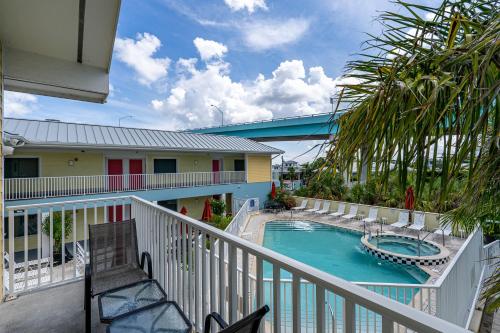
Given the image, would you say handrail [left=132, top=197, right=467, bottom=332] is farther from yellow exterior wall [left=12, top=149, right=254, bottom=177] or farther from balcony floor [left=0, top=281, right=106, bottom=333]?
yellow exterior wall [left=12, top=149, right=254, bottom=177]

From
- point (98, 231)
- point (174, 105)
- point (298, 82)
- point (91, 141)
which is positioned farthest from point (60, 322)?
point (174, 105)

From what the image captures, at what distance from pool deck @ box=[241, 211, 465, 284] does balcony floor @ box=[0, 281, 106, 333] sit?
26.0 ft

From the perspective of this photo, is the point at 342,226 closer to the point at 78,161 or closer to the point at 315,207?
the point at 315,207

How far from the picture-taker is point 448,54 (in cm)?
112

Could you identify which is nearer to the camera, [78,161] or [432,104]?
[432,104]

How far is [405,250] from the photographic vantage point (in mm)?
10211

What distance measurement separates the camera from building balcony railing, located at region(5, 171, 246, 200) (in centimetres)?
950

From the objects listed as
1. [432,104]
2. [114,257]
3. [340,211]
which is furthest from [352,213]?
[432,104]

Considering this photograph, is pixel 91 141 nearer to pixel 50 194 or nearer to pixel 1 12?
pixel 50 194

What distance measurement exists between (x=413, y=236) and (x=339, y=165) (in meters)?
12.2

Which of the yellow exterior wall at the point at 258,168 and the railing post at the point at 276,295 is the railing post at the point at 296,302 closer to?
the railing post at the point at 276,295

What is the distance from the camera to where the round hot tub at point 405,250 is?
8.41 meters

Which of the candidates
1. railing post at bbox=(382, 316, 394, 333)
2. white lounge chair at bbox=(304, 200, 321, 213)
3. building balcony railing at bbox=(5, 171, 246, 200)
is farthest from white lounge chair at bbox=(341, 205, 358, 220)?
railing post at bbox=(382, 316, 394, 333)

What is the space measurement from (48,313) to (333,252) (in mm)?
9618
